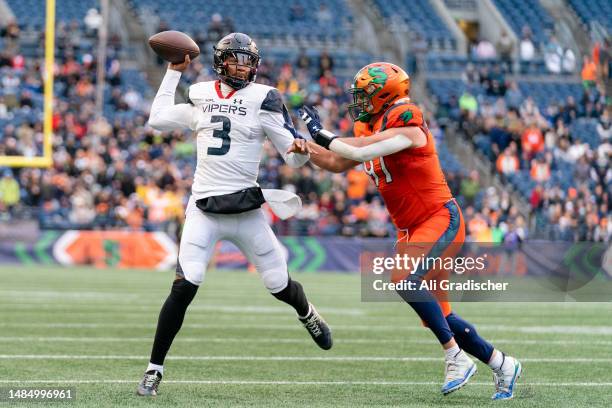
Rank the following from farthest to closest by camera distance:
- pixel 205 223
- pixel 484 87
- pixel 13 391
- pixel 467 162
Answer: pixel 484 87
pixel 467 162
pixel 205 223
pixel 13 391

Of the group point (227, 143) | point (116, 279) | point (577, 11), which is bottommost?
point (116, 279)

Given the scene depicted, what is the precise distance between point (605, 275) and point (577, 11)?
1343 cm

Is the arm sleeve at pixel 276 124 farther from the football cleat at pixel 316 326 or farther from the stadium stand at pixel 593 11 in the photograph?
the stadium stand at pixel 593 11

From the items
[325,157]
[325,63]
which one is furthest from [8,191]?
[325,157]

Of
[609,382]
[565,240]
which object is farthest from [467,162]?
[609,382]

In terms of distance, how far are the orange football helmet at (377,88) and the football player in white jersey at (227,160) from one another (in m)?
0.40

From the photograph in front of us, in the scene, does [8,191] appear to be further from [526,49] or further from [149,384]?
[149,384]

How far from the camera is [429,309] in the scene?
5.89 m

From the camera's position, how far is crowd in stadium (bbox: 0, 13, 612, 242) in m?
19.8

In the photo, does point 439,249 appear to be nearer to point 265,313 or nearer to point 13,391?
point 13,391

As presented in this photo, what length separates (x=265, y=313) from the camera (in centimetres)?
1130

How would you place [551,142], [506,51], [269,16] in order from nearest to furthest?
[551,142] → [506,51] → [269,16]

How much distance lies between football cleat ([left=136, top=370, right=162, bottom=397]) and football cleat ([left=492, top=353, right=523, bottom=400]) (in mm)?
1629

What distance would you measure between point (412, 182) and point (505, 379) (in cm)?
106
